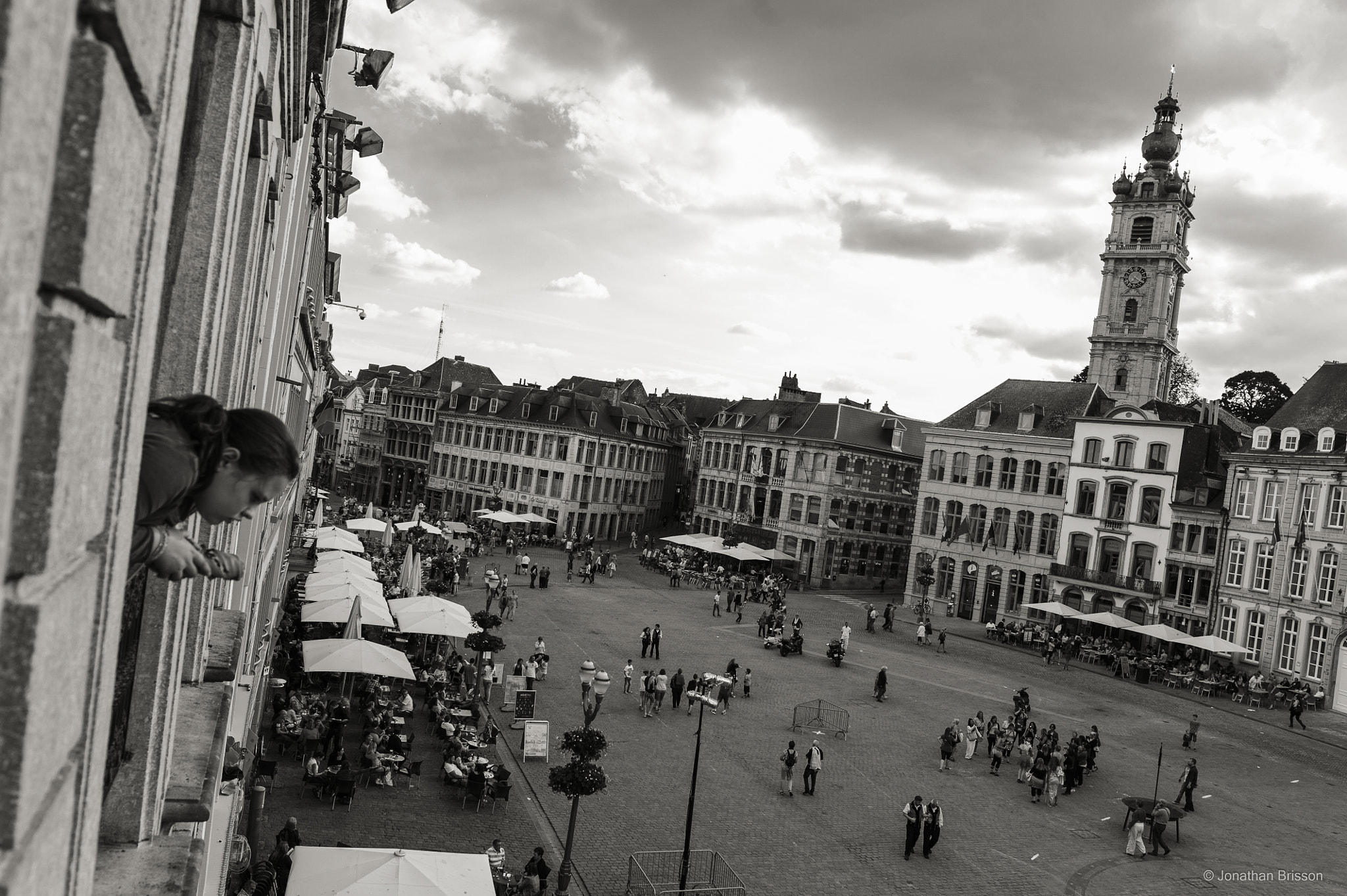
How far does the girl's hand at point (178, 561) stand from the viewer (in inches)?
94.5

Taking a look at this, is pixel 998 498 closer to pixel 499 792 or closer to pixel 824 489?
pixel 824 489

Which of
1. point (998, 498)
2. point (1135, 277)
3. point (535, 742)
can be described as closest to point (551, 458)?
point (998, 498)

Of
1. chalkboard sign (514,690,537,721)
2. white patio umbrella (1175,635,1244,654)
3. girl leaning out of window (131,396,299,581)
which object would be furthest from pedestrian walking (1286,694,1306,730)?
girl leaning out of window (131,396,299,581)

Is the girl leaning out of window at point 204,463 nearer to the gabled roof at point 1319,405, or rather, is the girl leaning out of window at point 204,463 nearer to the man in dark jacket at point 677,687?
the man in dark jacket at point 677,687

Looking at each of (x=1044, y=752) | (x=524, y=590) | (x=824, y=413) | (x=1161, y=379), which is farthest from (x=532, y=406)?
(x=1044, y=752)

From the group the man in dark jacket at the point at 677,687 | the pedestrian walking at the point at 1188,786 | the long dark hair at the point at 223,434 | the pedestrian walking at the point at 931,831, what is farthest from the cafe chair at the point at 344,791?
the pedestrian walking at the point at 1188,786

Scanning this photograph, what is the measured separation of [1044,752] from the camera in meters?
22.6

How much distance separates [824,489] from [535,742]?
43030 mm

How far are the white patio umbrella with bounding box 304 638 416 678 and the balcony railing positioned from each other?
35.8 meters

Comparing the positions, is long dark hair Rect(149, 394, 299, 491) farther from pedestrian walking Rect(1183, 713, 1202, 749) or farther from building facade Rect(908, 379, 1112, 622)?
building facade Rect(908, 379, 1112, 622)

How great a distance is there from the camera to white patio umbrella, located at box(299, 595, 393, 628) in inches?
877

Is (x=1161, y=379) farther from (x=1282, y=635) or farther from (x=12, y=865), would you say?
(x=12, y=865)

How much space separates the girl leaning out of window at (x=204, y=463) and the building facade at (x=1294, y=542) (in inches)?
1655

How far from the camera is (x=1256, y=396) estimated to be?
76.3m
